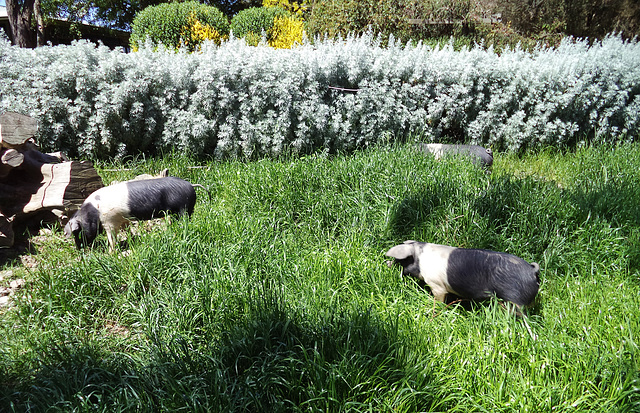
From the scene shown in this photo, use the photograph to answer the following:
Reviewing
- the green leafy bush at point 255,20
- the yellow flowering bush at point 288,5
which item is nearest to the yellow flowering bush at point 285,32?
the green leafy bush at point 255,20

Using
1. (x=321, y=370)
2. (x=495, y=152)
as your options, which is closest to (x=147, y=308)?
(x=321, y=370)

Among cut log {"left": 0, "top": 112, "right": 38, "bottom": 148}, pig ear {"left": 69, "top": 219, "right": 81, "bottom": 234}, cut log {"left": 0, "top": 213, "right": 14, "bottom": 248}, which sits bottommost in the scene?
cut log {"left": 0, "top": 213, "right": 14, "bottom": 248}

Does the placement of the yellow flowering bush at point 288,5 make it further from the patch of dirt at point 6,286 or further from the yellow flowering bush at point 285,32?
the patch of dirt at point 6,286

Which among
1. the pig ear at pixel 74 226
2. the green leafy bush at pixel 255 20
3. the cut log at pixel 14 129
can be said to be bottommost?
the pig ear at pixel 74 226

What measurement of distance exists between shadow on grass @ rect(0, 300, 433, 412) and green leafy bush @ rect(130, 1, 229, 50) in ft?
33.2

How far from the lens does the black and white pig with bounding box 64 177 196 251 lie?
3.45 metres

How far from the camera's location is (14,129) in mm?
3885

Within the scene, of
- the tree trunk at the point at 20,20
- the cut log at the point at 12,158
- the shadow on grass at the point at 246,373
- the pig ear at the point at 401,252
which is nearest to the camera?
the shadow on grass at the point at 246,373

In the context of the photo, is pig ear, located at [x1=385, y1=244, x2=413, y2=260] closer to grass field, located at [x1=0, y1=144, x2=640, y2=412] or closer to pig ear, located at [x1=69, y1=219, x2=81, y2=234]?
grass field, located at [x1=0, y1=144, x2=640, y2=412]

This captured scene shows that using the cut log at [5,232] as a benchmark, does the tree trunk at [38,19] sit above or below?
above

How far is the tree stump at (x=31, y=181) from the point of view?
12.6 ft

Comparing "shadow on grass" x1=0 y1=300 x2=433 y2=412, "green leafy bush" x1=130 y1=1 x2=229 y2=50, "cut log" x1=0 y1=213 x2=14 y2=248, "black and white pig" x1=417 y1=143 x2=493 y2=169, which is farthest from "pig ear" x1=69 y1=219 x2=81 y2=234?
"green leafy bush" x1=130 y1=1 x2=229 y2=50

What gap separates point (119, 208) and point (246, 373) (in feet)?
7.03

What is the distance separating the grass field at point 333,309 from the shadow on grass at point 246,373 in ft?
0.04
